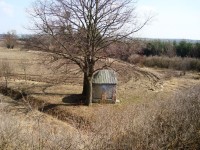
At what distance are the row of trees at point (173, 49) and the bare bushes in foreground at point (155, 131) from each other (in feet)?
142

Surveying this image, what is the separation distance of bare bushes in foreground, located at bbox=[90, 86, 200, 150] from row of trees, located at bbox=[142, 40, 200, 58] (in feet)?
142

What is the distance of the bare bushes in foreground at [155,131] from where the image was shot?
9344mm

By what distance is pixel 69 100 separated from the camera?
2428 centimetres

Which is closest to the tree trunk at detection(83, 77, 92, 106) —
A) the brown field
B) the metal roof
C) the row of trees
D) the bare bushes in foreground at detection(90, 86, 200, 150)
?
the brown field

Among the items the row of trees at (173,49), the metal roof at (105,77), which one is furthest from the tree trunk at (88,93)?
the row of trees at (173,49)

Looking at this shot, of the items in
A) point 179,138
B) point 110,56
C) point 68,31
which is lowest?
point 179,138

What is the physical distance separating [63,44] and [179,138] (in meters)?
14.4

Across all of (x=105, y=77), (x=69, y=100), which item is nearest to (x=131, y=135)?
(x=105, y=77)

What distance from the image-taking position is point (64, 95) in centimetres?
2580

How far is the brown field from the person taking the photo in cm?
1117

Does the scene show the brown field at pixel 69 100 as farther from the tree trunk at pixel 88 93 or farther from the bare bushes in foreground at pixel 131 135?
the tree trunk at pixel 88 93

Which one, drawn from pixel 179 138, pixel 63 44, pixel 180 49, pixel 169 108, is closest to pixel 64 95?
pixel 63 44

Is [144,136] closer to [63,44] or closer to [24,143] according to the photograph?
[24,143]

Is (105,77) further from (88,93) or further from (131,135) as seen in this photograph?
(131,135)
